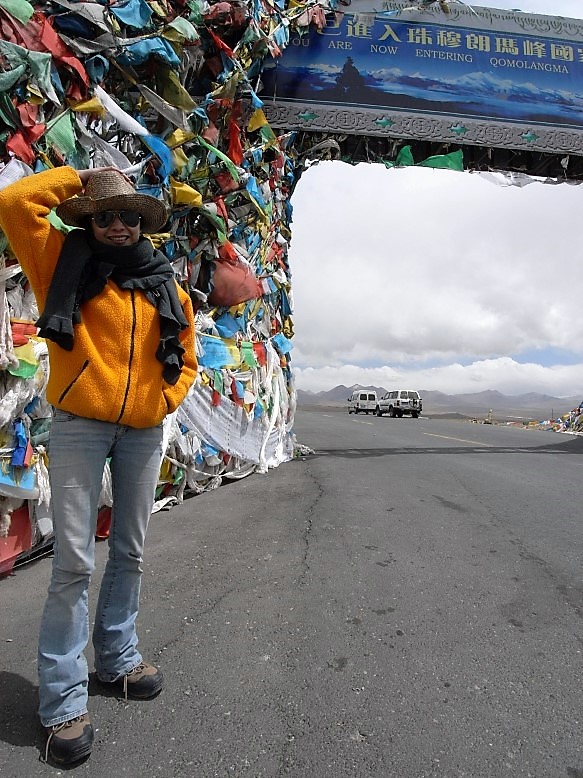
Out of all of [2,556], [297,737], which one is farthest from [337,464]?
[297,737]

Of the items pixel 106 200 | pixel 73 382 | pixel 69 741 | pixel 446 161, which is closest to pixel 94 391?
pixel 73 382

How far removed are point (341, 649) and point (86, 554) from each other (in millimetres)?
1419

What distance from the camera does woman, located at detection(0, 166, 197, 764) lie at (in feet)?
6.64

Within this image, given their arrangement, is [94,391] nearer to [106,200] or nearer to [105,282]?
[105,282]

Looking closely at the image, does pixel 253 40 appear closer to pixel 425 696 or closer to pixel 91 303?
pixel 91 303

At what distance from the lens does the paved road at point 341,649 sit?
195 centimetres

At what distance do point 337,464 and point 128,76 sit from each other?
626cm

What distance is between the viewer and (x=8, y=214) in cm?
205

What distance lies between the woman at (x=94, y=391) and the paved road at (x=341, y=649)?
0.26 meters

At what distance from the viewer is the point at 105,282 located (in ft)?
7.03

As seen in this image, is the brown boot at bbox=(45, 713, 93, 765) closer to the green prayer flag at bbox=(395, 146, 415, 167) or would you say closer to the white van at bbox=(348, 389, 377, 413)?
the green prayer flag at bbox=(395, 146, 415, 167)

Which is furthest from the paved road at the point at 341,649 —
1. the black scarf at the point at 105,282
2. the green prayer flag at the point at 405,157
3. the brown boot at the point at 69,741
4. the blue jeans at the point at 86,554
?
the green prayer flag at the point at 405,157

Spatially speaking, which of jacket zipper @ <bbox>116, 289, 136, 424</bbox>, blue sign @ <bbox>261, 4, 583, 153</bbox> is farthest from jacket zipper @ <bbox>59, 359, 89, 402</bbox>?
blue sign @ <bbox>261, 4, 583, 153</bbox>

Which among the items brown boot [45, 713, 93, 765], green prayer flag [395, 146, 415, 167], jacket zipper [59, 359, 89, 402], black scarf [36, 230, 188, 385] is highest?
green prayer flag [395, 146, 415, 167]
